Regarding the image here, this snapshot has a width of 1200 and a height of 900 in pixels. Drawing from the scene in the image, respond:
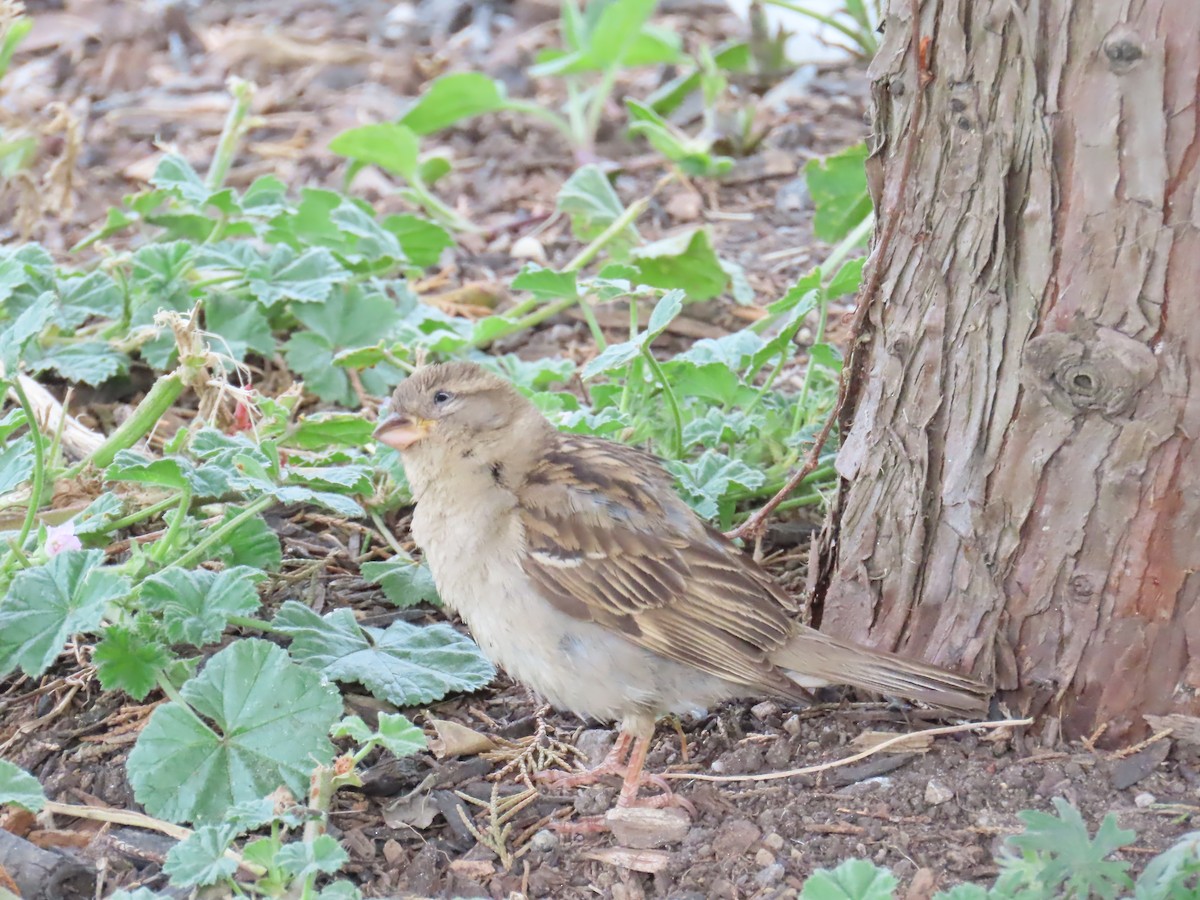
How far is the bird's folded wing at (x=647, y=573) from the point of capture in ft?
10.8

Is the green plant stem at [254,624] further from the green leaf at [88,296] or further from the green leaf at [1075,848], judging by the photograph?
the green leaf at [1075,848]

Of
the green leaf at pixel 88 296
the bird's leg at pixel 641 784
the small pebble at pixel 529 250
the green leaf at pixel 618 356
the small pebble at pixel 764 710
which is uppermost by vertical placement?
the green leaf at pixel 618 356

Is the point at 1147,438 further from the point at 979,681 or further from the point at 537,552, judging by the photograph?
the point at 537,552

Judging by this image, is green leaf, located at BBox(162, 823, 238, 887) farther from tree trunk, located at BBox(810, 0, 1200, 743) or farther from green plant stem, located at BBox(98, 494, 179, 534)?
tree trunk, located at BBox(810, 0, 1200, 743)

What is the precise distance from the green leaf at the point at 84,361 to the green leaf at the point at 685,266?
1704 mm

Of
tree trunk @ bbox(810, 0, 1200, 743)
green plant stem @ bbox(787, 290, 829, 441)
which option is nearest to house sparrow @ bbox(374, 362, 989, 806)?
tree trunk @ bbox(810, 0, 1200, 743)

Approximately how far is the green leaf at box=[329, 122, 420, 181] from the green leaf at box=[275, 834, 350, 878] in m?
3.41

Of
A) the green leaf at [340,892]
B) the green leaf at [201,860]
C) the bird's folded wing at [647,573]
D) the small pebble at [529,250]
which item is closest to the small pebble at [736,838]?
the bird's folded wing at [647,573]

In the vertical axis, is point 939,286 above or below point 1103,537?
above

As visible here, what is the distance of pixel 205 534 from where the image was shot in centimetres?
363

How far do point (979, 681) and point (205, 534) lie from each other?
1.90 metres

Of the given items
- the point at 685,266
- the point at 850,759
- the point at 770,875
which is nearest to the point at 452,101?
the point at 685,266

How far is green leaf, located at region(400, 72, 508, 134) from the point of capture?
5965 millimetres

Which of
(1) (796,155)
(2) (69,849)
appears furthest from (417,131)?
(2) (69,849)
